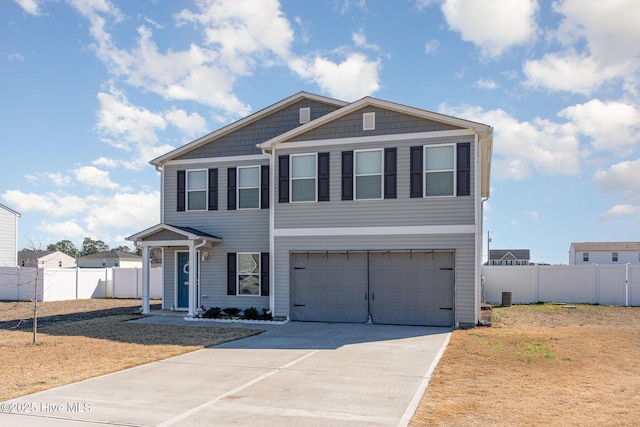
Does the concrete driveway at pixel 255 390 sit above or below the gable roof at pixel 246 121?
below

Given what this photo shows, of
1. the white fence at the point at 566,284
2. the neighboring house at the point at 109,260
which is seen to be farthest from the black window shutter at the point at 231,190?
the neighboring house at the point at 109,260

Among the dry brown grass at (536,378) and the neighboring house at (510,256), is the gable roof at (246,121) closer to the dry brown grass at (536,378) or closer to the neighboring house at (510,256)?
the dry brown grass at (536,378)

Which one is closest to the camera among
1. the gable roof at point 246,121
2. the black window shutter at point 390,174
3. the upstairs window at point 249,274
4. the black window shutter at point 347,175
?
the black window shutter at point 390,174

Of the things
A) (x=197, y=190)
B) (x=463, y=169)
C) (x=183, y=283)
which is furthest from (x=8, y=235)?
(x=463, y=169)

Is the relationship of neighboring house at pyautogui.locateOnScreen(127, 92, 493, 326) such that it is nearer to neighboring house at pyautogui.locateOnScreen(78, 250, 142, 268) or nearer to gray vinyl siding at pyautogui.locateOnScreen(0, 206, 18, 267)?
gray vinyl siding at pyautogui.locateOnScreen(0, 206, 18, 267)

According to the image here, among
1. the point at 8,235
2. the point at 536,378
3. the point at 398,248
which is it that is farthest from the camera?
the point at 8,235

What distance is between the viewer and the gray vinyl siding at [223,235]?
675 inches

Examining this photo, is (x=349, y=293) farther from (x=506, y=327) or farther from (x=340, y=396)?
(x=340, y=396)

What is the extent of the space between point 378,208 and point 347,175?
1.32m

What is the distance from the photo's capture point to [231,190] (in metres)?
17.6

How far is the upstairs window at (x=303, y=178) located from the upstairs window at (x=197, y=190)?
371 cm

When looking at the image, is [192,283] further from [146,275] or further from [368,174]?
[368,174]

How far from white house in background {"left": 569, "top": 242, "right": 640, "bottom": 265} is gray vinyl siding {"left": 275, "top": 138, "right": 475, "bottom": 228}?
5278 centimetres

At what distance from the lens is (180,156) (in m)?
18.3
